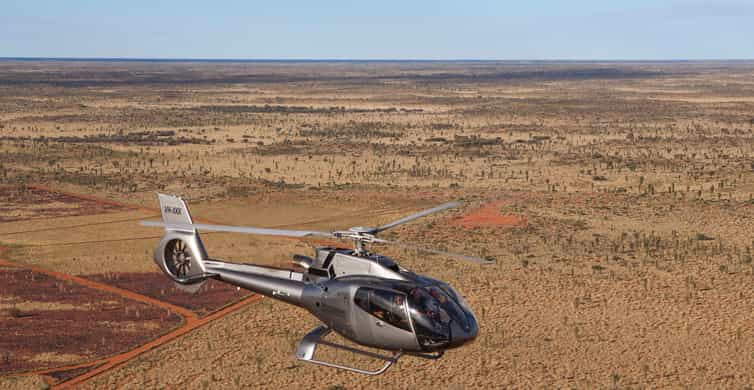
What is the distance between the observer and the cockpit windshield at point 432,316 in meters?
14.5

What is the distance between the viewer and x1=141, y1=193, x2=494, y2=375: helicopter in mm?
14609

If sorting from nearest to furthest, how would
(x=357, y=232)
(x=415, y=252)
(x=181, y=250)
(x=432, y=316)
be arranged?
(x=432, y=316)
(x=357, y=232)
(x=181, y=250)
(x=415, y=252)

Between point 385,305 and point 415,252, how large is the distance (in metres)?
15.2

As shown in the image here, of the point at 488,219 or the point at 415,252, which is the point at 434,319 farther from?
the point at 488,219

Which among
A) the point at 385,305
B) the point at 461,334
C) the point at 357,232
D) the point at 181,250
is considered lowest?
the point at 461,334

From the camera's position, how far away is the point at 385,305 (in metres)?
15.0

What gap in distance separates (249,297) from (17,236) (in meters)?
13.9

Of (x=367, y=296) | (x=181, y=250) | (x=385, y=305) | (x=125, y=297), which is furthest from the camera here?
(x=125, y=297)

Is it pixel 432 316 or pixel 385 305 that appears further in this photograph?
pixel 385 305

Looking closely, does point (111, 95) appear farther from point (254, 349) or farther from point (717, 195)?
point (254, 349)

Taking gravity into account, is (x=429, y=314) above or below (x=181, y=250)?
below

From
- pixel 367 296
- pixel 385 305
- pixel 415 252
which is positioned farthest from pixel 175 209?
pixel 415 252

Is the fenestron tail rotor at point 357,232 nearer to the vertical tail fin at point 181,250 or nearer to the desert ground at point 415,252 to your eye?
the vertical tail fin at point 181,250

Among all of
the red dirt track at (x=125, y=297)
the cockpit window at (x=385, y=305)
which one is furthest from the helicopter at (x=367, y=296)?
the red dirt track at (x=125, y=297)
